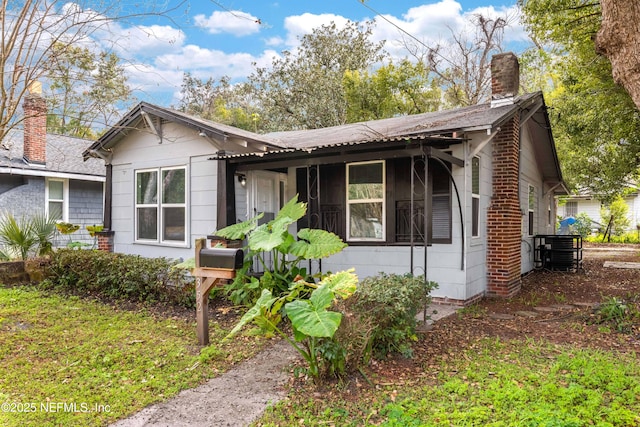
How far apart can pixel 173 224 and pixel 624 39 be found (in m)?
7.65

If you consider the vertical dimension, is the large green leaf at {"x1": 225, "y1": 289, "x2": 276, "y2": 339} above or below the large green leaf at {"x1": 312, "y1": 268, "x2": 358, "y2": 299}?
below

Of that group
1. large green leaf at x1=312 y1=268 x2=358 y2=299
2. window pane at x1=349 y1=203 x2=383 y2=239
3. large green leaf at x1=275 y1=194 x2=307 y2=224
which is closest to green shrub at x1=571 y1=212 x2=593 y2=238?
window pane at x1=349 y1=203 x2=383 y2=239

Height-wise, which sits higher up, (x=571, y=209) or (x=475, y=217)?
(x=571, y=209)

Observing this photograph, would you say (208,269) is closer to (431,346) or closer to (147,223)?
(431,346)

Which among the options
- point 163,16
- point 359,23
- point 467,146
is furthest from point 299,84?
point 163,16

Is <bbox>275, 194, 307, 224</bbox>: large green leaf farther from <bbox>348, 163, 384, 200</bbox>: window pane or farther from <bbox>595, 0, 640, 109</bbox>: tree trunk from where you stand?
<bbox>595, 0, 640, 109</bbox>: tree trunk

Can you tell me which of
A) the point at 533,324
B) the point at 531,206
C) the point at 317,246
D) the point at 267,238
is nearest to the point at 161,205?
the point at 267,238

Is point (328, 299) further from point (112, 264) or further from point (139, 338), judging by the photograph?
point (112, 264)

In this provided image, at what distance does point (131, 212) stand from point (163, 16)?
18.2ft

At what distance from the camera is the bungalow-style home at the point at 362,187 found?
680 centimetres

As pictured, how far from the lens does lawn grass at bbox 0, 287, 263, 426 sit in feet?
11.5

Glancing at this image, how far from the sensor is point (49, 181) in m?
12.5

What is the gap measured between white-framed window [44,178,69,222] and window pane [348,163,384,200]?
935 centimetres

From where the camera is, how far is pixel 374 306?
4.15 metres
